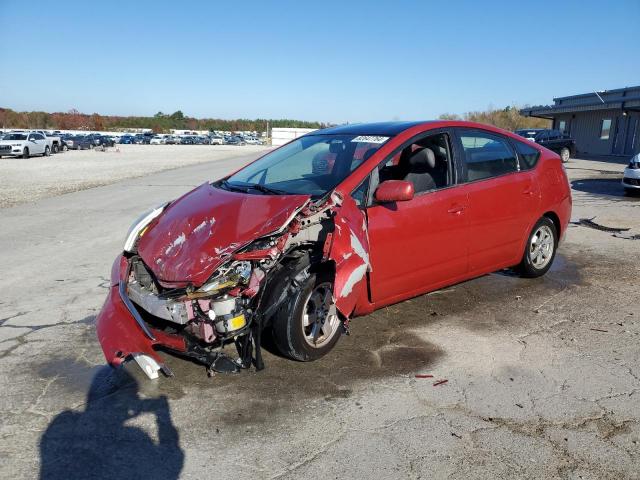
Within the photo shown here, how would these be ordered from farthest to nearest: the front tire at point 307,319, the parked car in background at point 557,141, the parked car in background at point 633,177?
the parked car in background at point 557,141, the parked car in background at point 633,177, the front tire at point 307,319

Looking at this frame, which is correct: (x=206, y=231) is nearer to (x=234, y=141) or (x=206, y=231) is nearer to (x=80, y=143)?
(x=80, y=143)

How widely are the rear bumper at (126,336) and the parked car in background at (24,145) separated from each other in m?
32.5

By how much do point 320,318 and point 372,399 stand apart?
743 mm

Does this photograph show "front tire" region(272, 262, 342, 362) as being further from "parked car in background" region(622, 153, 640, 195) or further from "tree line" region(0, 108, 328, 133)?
"tree line" region(0, 108, 328, 133)

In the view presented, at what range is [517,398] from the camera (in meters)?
3.54

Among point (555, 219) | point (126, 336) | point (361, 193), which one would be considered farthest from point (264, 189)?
point (555, 219)

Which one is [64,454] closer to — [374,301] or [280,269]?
[280,269]

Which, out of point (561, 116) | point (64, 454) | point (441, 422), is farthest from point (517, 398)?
point (561, 116)

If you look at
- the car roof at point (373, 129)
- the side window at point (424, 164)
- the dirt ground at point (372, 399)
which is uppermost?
the car roof at point (373, 129)

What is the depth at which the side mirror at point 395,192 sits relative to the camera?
4.15 metres

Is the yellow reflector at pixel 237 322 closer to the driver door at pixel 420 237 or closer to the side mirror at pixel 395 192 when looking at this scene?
the driver door at pixel 420 237

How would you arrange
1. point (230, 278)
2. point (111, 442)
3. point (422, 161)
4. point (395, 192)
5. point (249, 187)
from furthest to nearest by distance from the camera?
point (422, 161) < point (249, 187) < point (395, 192) < point (230, 278) < point (111, 442)

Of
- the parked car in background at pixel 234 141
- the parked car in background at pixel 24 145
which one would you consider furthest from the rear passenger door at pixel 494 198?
the parked car in background at pixel 234 141

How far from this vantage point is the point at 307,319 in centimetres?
397
